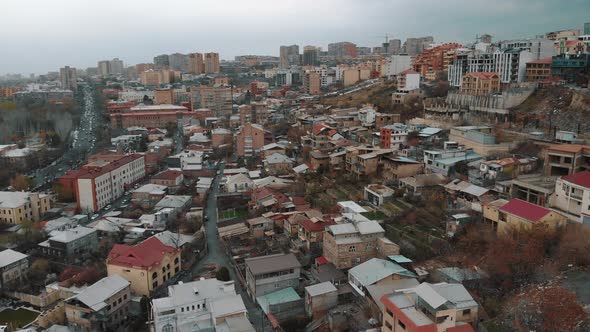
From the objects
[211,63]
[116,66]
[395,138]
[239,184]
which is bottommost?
[239,184]

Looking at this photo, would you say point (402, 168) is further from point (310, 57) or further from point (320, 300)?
point (310, 57)

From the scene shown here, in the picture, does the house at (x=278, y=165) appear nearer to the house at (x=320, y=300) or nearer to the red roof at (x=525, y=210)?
the house at (x=320, y=300)

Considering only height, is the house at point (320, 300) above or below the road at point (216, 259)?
above

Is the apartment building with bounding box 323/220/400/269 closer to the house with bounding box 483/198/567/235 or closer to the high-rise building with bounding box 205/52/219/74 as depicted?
the house with bounding box 483/198/567/235

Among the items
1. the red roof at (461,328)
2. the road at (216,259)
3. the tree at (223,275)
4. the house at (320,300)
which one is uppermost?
the red roof at (461,328)

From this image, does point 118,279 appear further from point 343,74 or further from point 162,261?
point 343,74

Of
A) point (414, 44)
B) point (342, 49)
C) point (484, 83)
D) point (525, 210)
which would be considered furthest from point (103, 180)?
point (342, 49)

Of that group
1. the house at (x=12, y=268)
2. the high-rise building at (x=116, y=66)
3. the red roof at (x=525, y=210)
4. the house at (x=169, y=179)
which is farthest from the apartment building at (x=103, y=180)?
the high-rise building at (x=116, y=66)
